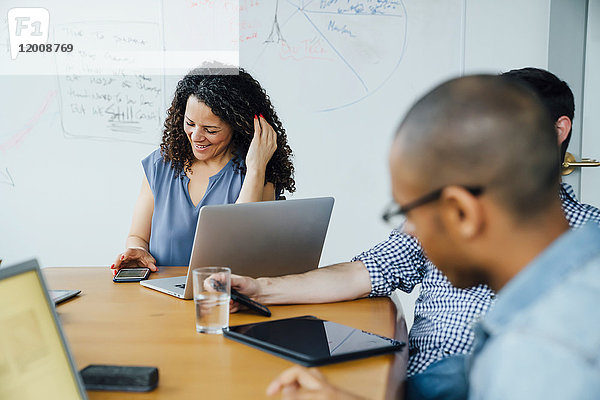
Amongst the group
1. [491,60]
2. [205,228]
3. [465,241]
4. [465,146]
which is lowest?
[205,228]

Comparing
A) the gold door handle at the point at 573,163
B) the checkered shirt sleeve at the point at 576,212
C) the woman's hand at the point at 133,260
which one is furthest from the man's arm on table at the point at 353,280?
the gold door handle at the point at 573,163

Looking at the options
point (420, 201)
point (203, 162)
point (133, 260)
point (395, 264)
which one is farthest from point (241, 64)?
point (420, 201)

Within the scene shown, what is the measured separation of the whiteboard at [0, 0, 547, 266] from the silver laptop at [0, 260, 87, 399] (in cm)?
201

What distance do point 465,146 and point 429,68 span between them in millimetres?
2007

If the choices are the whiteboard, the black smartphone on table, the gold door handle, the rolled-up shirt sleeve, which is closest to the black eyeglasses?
the rolled-up shirt sleeve

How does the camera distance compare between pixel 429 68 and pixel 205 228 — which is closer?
pixel 205 228

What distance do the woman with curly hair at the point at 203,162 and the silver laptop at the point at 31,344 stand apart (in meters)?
1.15

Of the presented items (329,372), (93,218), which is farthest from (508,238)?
(93,218)

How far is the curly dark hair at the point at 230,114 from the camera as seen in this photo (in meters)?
1.94

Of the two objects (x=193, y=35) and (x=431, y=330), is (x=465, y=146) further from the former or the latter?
(x=193, y=35)

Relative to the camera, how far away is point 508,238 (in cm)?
69

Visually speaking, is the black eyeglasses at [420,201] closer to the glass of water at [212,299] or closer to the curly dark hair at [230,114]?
the glass of water at [212,299]

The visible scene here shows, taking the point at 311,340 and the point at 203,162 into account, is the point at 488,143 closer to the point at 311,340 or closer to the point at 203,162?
the point at 311,340

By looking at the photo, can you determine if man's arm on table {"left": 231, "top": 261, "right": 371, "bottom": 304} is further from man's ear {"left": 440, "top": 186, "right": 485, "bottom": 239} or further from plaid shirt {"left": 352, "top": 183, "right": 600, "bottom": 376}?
man's ear {"left": 440, "top": 186, "right": 485, "bottom": 239}
